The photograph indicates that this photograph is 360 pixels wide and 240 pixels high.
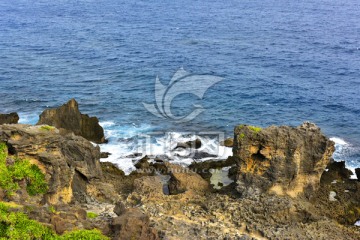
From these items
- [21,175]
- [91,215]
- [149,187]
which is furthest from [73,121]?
[91,215]

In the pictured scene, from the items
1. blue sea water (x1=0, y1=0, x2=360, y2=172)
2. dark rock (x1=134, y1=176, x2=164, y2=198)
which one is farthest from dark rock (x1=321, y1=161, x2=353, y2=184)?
dark rock (x1=134, y1=176, x2=164, y2=198)

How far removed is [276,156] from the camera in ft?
143

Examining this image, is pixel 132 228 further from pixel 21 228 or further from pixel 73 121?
pixel 73 121

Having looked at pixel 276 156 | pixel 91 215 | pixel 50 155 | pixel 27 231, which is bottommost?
pixel 91 215

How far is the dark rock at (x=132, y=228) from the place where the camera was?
2792cm

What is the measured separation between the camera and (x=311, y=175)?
45875 mm

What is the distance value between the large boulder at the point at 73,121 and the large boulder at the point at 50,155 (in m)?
14.5

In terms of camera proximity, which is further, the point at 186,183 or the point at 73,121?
the point at 73,121

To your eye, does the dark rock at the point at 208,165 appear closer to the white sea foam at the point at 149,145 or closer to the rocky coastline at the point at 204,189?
the rocky coastline at the point at 204,189

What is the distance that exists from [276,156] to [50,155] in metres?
20.3

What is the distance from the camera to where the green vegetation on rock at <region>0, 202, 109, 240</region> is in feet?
83.9

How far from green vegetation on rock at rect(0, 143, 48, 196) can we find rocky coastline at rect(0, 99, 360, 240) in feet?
0.34

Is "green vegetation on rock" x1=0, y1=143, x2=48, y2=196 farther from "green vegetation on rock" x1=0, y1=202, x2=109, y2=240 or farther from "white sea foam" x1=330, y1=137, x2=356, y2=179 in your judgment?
"white sea foam" x1=330, y1=137, x2=356, y2=179

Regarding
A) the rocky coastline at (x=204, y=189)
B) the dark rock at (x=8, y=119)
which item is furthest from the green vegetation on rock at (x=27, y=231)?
the dark rock at (x=8, y=119)
